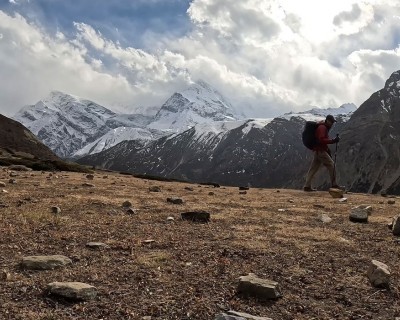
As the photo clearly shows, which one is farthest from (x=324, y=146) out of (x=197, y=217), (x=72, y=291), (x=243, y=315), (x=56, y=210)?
(x=72, y=291)

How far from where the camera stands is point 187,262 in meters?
9.14

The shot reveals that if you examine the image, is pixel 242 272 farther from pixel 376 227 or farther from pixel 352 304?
pixel 376 227

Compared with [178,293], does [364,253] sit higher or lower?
higher

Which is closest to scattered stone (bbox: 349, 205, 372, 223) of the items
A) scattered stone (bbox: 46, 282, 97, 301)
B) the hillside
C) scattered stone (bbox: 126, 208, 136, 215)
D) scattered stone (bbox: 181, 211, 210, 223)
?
scattered stone (bbox: 181, 211, 210, 223)

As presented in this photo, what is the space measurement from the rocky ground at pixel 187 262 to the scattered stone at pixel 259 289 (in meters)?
0.13

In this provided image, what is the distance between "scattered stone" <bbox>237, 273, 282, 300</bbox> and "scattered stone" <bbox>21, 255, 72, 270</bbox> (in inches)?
130

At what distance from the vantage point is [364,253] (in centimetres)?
1045

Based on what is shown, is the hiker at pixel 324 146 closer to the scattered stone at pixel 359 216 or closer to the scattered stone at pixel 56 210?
the scattered stone at pixel 359 216

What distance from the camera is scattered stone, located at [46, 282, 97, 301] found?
6.89 metres

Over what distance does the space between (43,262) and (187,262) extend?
8.59 ft

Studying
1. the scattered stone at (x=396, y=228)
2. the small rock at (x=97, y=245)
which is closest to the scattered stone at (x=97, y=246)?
the small rock at (x=97, y=245)

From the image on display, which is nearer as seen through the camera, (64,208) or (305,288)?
(305,288)

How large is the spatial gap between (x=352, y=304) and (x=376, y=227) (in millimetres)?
7187

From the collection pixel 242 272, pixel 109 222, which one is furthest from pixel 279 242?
pixel 109 222
